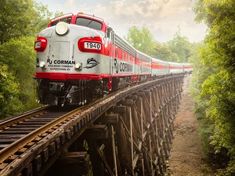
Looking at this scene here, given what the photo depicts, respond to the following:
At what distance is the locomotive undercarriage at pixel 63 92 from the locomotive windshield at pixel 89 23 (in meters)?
2.12

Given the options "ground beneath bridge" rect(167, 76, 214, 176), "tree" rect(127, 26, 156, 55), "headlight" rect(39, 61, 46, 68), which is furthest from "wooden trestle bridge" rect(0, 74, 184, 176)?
"tree" rect(127, 26, 156, 55)

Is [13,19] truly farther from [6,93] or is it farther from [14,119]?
[14,119]

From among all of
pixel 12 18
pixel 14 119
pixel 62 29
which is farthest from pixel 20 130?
pixel 12 18

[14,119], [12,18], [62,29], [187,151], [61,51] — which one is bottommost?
[187,151]

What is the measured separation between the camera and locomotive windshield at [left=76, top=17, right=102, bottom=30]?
33.9 feet

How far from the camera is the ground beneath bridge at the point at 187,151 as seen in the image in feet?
72.6

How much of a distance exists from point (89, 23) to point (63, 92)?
105 inches

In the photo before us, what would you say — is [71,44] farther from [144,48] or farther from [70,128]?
[144,48]

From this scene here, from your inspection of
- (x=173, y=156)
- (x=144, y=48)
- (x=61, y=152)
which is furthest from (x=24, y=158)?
(x=144, y=48)

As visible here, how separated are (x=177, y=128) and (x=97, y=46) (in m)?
26.4

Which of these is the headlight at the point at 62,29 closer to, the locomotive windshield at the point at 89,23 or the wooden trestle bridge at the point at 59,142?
the locomotive windshield at the point at 89,23

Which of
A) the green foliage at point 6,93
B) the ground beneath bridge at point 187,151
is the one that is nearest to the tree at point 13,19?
the green foliage at point 6,93

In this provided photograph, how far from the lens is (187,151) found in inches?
1057

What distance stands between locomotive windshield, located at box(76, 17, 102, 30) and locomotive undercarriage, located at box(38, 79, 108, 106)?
6.96 ft
